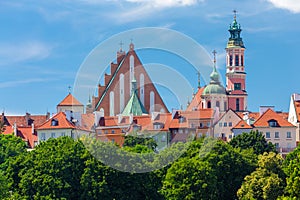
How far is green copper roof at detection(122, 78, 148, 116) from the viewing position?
116062mm

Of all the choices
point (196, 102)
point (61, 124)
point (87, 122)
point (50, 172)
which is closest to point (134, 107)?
point (196, 102)

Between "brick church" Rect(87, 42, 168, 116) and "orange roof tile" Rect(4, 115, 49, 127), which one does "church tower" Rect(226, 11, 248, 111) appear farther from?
"orange roof tile" Rect(4, 115, 49, 127)

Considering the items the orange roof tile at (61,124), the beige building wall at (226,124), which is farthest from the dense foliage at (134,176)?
the orange roof tile at (61,124)

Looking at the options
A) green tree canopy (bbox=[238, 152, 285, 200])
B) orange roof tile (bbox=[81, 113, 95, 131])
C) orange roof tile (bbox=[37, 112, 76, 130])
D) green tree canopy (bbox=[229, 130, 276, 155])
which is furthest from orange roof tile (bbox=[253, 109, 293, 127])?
green tree canopy (bbox=[238, 152, 285, 200])

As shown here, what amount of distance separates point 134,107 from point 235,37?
104ft

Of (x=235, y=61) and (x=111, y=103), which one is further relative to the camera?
(x=235, y=61)

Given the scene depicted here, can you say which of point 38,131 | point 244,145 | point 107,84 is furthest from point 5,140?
point 107,84

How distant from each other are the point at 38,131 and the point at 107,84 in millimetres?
23498

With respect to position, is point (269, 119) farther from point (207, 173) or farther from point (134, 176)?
point (134, 176)

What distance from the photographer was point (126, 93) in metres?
121

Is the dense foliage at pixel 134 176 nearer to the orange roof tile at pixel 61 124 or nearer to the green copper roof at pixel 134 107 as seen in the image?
the orange roof tile at pixel 61 124

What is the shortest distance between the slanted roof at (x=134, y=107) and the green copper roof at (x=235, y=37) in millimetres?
28219

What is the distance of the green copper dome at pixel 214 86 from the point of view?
12175cm

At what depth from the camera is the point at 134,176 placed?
63500mm
